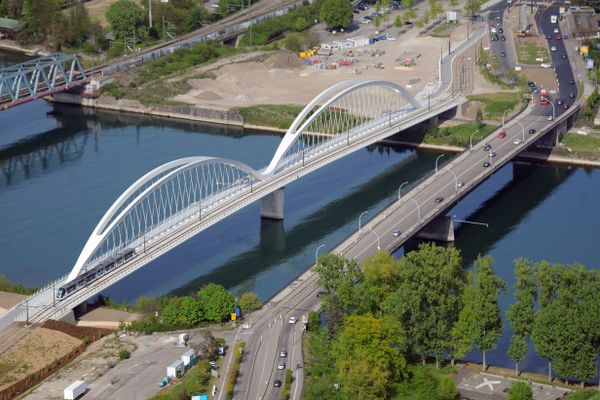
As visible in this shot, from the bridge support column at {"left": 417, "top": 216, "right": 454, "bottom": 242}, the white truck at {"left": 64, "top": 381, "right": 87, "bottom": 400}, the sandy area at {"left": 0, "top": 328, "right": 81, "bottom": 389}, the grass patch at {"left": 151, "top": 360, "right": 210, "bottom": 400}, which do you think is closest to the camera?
the grass patch at {"left": 151, "top": 360, "right": 210, "bottom": 400}

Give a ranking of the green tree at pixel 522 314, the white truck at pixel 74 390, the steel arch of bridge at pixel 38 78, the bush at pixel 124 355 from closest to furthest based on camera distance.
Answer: the white truck at pixel 74 390
the green tree at pixel 522 314
the bush at pixel 124 355
the steel arch of bridge at pixel 38 78

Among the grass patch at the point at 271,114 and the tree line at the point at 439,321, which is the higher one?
the tree line at the point at 439,321

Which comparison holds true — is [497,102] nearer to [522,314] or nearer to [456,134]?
[456,134]

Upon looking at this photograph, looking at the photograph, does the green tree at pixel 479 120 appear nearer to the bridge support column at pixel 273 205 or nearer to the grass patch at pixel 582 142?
the grass patch at pixel 582 142

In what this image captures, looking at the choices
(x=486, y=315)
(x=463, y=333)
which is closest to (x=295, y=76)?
(x=463, y=333)

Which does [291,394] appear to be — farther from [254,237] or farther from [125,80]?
[125,80]

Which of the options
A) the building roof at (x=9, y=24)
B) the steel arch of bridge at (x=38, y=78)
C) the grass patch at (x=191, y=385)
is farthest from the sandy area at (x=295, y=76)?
the grass patch at (x=191, y=385)

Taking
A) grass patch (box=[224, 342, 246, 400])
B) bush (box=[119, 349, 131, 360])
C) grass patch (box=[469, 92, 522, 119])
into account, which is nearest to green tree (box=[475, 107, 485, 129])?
grass patch (box=[469, 92, 522, 119])

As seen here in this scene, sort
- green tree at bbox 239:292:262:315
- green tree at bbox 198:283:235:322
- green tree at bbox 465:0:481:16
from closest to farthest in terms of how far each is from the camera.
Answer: green tree at bbox 198:283:235:322
green tree at bbox 239:292:262:315
green tree at bbox 465:0:481:16

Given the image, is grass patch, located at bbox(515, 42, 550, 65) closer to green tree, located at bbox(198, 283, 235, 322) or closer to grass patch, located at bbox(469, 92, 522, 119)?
grass patch, located at bbox(469, 92, 522, 119)
